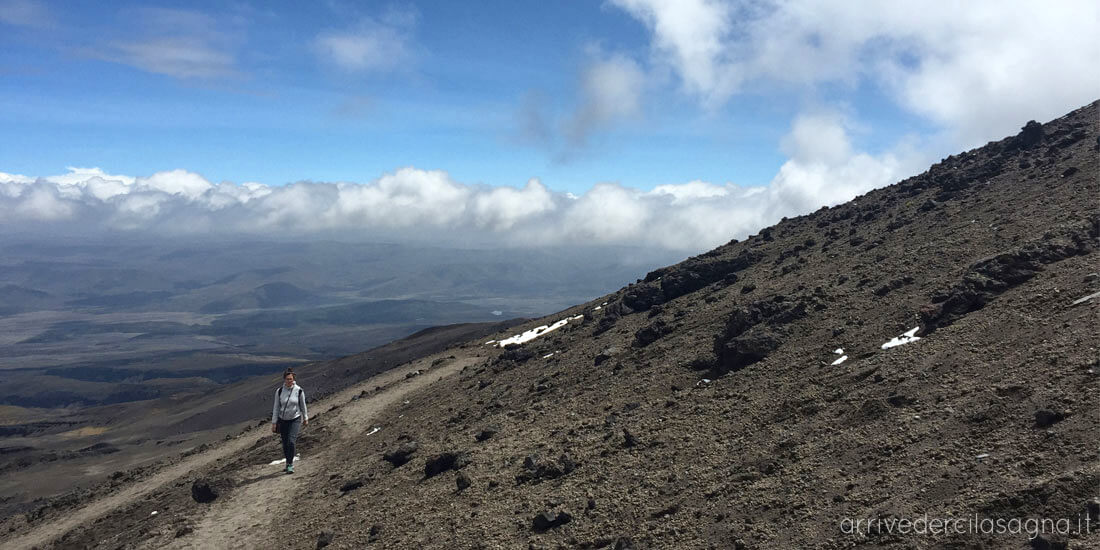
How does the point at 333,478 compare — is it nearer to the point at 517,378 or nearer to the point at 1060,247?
the point at 517,378

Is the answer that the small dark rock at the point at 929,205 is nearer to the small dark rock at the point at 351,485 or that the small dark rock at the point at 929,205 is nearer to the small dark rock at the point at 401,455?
the small dark rock at the point at 401,455

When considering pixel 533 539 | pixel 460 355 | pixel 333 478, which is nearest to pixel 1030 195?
pixel 533 539

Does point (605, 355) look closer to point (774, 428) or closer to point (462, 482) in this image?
point (462, 482)

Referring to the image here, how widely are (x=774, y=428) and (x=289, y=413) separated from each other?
11.9m

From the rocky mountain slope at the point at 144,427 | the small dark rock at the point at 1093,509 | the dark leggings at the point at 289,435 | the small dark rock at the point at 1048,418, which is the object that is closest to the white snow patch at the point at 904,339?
the small dark rock at the point at 1048,418

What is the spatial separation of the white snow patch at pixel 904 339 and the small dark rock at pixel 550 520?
7220 millimetres

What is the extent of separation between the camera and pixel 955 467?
7.32 metres

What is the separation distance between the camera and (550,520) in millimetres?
9281

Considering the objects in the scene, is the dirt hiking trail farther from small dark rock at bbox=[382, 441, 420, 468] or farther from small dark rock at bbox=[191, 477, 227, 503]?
A: small dark rock at bbox=[382, 441, 420, 468]

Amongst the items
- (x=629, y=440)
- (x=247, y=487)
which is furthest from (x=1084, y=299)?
(x=247, y=487)

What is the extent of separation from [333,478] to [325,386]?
138 feet

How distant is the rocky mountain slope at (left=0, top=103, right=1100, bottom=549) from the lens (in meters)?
7.43

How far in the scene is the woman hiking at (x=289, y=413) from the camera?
1568 cm

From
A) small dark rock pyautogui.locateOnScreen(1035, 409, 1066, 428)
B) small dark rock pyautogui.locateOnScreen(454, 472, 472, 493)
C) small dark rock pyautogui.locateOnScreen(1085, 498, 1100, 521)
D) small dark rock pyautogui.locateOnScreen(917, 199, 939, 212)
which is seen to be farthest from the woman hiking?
small dark rock pyautogui.locateOnScreen(917, 199, 939, 212)
